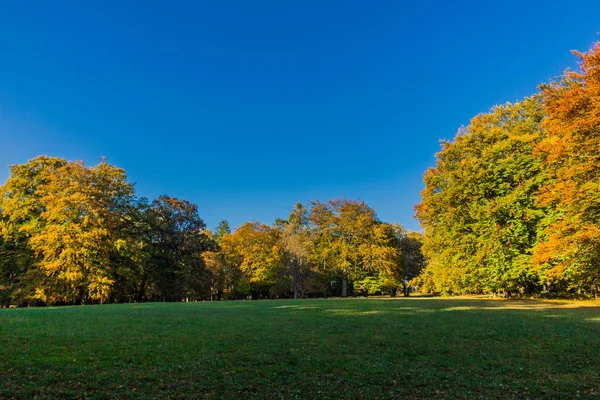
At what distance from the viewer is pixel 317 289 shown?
201 ft

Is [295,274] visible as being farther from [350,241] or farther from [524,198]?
[524,198]

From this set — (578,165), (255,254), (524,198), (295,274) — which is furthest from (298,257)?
(578,165)

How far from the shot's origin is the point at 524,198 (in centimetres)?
2881

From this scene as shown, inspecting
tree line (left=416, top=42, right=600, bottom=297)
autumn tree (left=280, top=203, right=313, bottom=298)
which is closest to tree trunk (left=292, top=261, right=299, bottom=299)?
autumn tree (left=280, top=203, right=313, bottom=298)

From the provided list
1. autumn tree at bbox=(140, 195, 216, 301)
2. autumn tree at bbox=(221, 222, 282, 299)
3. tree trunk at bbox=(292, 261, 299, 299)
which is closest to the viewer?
autumn tree at bbox=(140, 195, 216, 301)

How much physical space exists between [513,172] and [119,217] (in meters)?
43.7

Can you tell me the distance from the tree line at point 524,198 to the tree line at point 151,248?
19060 millimetres

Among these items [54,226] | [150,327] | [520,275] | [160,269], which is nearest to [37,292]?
[54,226]

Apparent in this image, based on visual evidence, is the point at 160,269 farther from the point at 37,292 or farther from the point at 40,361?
the point at 40,361

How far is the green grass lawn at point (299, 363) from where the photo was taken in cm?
580

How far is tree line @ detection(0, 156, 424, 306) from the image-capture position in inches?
1439

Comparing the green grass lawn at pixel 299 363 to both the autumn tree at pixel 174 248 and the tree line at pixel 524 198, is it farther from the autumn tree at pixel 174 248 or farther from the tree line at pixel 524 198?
the autumn tree at pixel 174 248

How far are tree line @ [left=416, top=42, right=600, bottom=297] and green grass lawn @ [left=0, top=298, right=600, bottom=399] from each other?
12038mm

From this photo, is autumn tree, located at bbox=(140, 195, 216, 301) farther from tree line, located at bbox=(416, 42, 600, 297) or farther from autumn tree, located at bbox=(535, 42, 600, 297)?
autumn tree, located at bbox=(535, 42, 600, 297)
